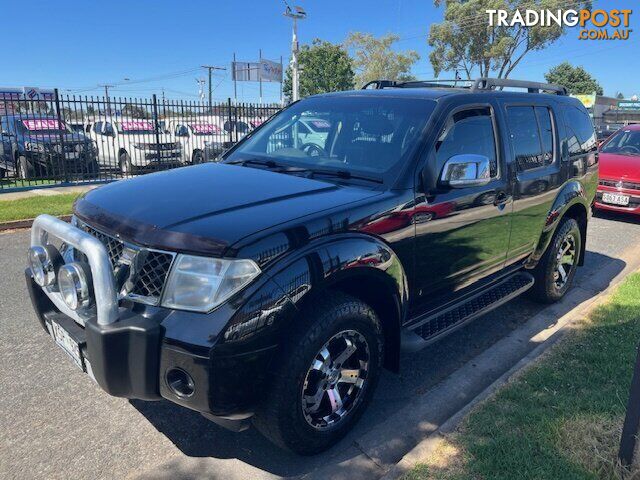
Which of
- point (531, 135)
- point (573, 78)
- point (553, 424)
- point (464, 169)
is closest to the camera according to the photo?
point (553, 424)

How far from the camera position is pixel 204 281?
2.23 metres

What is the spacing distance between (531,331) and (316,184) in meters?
2.59

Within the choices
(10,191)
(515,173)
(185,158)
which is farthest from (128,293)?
(185,158)

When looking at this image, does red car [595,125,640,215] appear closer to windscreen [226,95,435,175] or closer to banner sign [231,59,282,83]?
windscreen [226,95,435,175]

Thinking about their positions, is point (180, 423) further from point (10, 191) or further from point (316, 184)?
point (10, 191)

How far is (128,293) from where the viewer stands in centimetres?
235

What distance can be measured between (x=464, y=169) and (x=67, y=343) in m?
2.39

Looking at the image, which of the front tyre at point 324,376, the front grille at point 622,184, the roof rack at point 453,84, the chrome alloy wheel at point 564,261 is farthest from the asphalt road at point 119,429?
the front grille at point 622,184

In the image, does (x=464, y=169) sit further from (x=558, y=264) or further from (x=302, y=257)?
(x=558, y=264)

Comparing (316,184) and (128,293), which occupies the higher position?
(316,184)

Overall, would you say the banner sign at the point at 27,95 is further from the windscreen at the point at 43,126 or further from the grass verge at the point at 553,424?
the grass verge at the point at 553,424

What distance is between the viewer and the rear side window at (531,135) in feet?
13.3

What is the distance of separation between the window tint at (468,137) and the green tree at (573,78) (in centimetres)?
6972

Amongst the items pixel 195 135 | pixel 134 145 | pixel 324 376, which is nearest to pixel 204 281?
pixel 324 376
